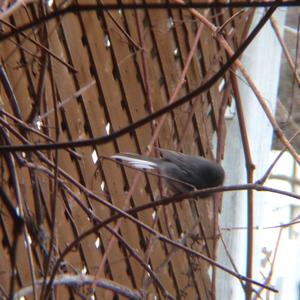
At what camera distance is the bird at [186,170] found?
7.25 feet

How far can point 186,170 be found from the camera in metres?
2.31

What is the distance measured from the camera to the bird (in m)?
2.21

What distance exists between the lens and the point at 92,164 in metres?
2.79

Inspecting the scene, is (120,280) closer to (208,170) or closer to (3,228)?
(3,228)

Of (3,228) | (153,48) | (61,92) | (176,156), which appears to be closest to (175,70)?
(153,48)

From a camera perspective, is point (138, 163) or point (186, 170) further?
point (186, 170)

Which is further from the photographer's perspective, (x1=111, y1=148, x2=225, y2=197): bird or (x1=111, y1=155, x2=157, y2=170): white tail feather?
(x1=111, y1=148, x2=225, y2=197): bird

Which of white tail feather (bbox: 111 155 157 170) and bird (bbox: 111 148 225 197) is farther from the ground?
bird (bbox: 111 148 225 197)

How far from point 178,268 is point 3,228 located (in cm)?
106

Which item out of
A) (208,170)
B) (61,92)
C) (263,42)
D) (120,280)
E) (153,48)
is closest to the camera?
(208,170)

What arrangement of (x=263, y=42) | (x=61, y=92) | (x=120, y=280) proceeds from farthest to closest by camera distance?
(x=263, y=42)
(x=120, y=280)
(x=61, y=92)

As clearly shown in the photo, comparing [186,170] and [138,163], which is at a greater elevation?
[186,170]

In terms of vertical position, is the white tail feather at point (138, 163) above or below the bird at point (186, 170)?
below

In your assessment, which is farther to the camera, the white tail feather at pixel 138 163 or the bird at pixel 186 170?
the bird at pixel 186 170
